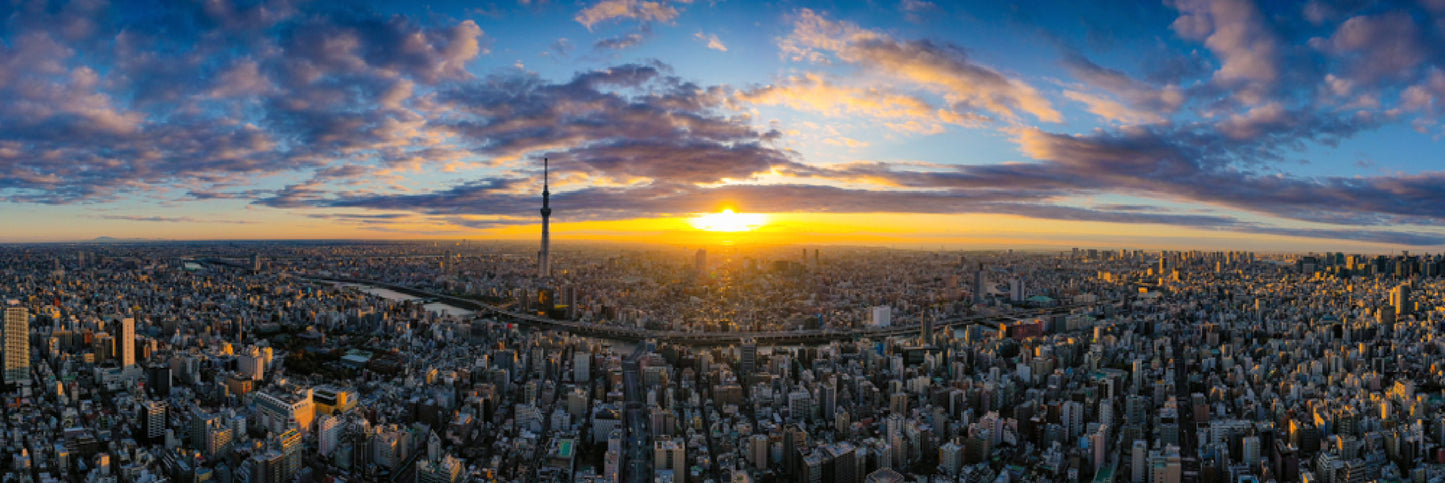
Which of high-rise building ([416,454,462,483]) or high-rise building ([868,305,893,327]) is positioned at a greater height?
high-rise building ([868,305,893,327])

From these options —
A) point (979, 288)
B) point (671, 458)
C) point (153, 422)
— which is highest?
point (979, 288)

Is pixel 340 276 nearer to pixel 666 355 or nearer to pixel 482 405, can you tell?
pixel 666 355

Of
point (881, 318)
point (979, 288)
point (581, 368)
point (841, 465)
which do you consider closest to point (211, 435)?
point (581, 368)

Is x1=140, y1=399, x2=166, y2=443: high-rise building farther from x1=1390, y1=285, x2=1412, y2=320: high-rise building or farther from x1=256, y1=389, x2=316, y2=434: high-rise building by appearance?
x1=1390, y1=285, x2=1412, y2=320: high-rise building

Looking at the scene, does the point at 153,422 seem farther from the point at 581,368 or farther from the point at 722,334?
the point at 722,334

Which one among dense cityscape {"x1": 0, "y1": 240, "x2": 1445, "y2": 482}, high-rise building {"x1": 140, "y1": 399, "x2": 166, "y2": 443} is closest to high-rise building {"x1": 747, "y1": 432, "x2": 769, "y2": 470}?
dense cityscape {"x1": 0, "y1": 240, "x2": 1445, "y2": 482}
